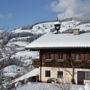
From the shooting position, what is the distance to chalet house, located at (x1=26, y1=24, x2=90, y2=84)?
34.4m

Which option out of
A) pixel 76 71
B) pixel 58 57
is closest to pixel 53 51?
pixel 58 57

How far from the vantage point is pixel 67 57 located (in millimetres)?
35688

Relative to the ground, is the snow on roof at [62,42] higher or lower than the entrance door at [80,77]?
higher

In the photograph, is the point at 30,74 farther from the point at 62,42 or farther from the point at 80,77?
the point at 80,77

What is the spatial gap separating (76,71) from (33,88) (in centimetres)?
725

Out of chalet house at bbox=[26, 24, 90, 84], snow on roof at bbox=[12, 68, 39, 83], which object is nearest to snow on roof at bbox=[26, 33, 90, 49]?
chalet house at bbox=[26, 24, 90, 84]

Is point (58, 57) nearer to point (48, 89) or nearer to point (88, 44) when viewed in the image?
point (88, 44)

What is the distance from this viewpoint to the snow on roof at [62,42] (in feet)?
112

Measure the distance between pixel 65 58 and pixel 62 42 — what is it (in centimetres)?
201

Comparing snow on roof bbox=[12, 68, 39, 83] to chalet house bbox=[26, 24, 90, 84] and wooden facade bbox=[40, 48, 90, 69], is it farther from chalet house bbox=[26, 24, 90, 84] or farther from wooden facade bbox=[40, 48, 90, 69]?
→ wooden facade bbox=[40, 48, 90, 69]

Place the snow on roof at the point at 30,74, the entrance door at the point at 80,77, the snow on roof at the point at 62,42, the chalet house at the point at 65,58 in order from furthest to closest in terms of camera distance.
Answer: the snow on roof at the point at 30,74
the entrance door at the point at 80,77
the chalet house at the point at 65,58
the snow on roof at the point at 62,42

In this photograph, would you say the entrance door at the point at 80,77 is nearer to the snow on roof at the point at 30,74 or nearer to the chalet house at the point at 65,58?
the chalet house at the point at 65,58

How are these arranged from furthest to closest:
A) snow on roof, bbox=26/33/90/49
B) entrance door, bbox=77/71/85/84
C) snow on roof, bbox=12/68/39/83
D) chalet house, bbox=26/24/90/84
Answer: snow on roof, bbox=12/68/39/83 → entrance door, bbox=77/71/85/84 → chalet house, bbox=26/24/90/84 → snow on roof, bbox=26/33/90/49

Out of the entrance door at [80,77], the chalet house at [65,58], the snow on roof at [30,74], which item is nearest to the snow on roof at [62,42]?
the chalet house at [65,58]
